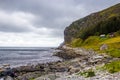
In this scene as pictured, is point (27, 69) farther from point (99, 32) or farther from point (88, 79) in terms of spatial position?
point (99, 32)

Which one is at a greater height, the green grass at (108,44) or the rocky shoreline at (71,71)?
the green grass at (108,44)

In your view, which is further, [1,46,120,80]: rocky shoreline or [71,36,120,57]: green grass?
[71,36,120,57]: green grass

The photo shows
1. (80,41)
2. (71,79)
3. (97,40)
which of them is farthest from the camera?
(80,41)

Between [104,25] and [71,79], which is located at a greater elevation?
[104,25]

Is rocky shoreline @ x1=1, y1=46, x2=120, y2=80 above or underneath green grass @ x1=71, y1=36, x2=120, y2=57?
underneath

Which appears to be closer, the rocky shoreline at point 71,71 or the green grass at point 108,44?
the rocky shoreline at point 71,71

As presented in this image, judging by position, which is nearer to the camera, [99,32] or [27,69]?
[27,69]

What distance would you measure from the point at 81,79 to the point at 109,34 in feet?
348

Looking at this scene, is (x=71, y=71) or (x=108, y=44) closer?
(x=71, y=71)

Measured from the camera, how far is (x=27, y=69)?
5938cm

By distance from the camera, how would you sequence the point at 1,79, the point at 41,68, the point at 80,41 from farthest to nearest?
the point at 80,41
the point at 41,68
the point at 1,79

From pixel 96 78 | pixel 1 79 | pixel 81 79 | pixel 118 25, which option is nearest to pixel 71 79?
pixel 81 79

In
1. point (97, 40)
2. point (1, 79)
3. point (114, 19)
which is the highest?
point (114, 19)

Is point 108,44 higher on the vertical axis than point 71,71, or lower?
higher
